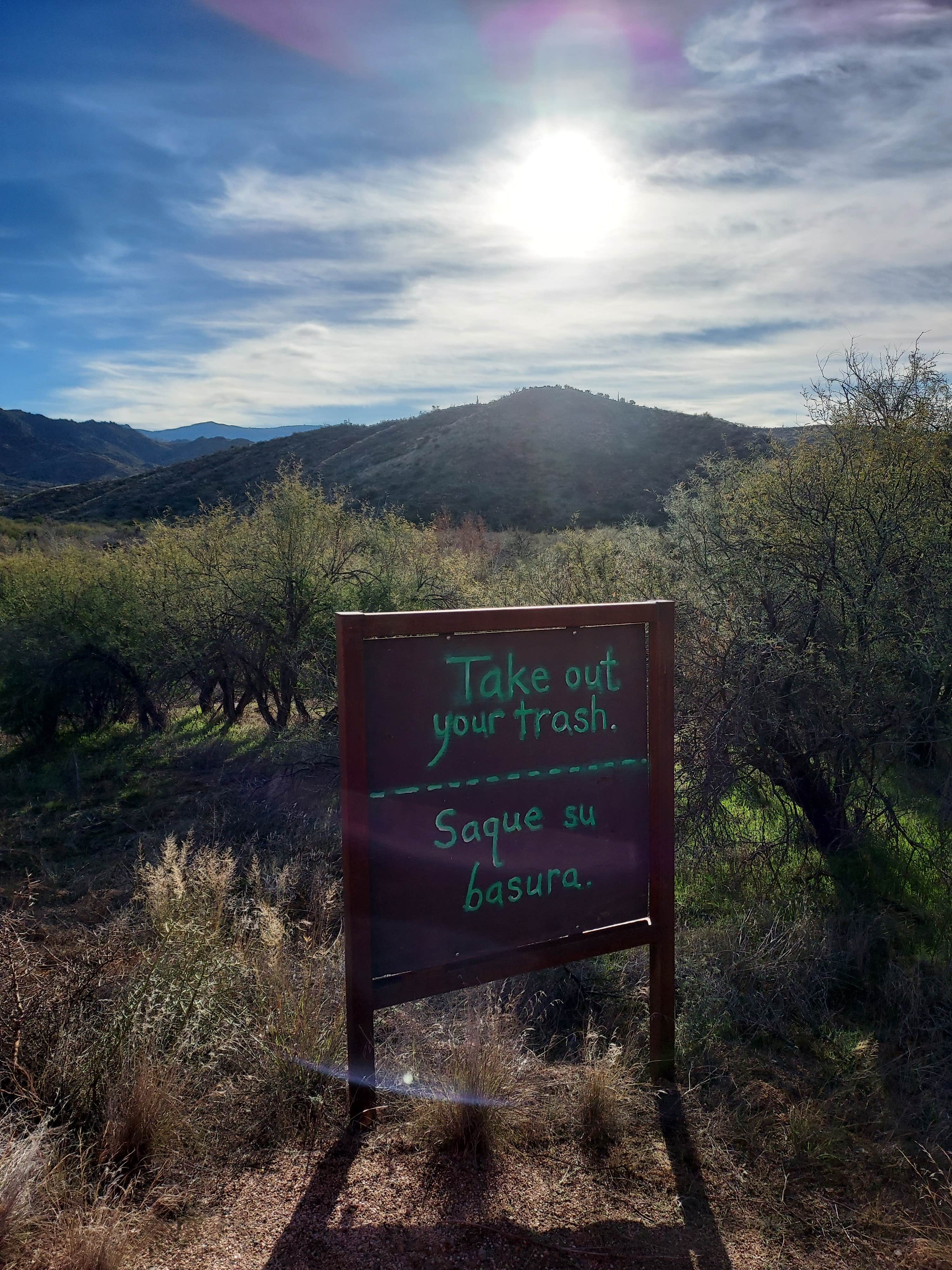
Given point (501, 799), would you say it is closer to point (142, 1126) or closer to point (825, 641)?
point (142, 1126)

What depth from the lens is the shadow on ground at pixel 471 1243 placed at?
235 centimetres

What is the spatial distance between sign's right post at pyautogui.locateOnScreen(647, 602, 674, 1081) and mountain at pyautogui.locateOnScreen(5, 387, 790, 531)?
37420 millimetres

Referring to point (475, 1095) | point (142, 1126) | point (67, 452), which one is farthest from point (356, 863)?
point (67, 452)

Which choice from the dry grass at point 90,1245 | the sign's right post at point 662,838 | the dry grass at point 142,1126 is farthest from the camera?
the sign's right post at point 662,838

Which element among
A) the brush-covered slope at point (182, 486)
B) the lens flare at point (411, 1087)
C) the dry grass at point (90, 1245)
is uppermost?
the brush-covered slope at point (182, 486)

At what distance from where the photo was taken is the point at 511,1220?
8.31 feet

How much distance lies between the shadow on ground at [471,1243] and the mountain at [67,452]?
99215 mm

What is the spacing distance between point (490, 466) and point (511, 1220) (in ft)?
159

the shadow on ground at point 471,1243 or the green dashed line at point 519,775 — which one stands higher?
the green dashed line at point 519,775

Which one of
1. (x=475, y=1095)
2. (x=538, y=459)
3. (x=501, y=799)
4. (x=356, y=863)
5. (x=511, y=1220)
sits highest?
Answer: (x=538, y=459)

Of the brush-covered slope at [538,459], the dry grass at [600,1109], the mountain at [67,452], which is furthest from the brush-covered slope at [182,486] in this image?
the dry grass at [600,1109]

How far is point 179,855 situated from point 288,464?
139 feet

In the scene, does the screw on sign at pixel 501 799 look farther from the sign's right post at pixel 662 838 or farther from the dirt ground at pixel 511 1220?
the dirt ground at pixel 511 1220

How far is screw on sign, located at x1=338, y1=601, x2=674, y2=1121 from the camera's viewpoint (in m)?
2.89
